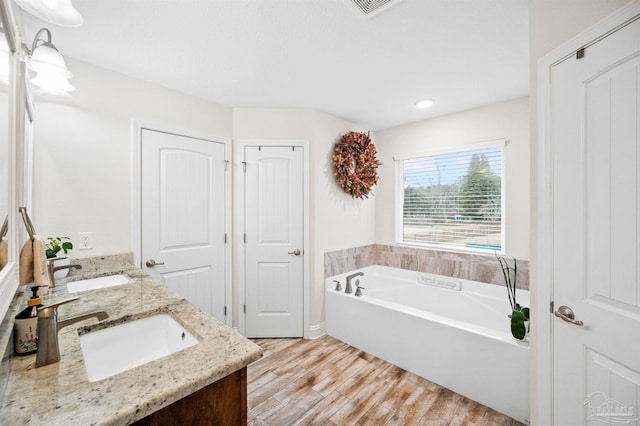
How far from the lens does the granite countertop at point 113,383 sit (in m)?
0.61

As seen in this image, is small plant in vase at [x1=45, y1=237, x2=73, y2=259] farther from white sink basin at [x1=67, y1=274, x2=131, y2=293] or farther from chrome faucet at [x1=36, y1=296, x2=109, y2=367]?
chrome faucet at [x1=36, y1=296, x2=109, y2=367]

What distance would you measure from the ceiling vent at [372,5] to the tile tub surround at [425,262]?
7.14ft

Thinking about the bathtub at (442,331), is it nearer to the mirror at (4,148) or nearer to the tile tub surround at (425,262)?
the tile tub surround at (425,262)

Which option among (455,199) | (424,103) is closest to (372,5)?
(424,103)

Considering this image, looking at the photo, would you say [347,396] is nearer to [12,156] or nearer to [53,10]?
[12,156]

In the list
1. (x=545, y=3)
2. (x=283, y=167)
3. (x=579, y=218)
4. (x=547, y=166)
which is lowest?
(x=579, y=218)

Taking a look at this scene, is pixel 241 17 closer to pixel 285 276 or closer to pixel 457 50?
pixel 457 50

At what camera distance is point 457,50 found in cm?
182

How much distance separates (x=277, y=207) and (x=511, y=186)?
233cm

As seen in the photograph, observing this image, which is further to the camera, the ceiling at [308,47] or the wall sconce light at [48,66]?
the ceiling at [308,47]

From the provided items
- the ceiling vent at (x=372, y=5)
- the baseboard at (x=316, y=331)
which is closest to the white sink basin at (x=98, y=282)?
the baseboard at (x=316, y=331)

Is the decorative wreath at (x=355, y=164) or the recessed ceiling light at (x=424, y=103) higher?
the recessed ceiling light at (x=424, y=103)

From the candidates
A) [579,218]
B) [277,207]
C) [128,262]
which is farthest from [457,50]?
[128,262]

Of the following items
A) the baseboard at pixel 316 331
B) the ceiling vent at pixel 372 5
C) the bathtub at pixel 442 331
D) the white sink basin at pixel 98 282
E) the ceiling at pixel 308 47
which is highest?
the ceiling at pixel 308 47
